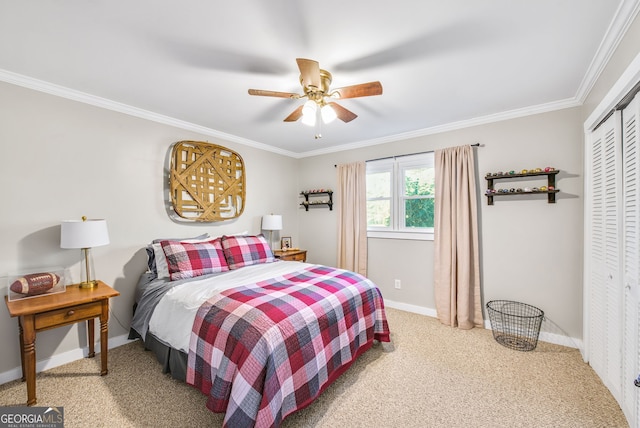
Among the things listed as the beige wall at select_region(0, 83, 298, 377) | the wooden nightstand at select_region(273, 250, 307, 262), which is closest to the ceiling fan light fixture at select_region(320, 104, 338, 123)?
the beige wall at select_region(0, 83, 298, 377)

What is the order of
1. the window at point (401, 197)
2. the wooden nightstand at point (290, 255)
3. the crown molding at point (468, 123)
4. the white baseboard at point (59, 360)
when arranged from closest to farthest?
the white baseboard at point (59, 360), the crown molding at point (468, 123), the window at point (401, 197), the wooden nightstand at point (290, 255)

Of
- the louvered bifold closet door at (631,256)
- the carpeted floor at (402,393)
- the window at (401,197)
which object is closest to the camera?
the louvered bifold closet door at (631,256)

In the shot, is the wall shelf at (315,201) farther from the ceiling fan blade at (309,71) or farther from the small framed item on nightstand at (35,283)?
the small framed item on nightstand at (35,283)

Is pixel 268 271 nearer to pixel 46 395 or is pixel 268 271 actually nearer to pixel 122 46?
pixel 46 395

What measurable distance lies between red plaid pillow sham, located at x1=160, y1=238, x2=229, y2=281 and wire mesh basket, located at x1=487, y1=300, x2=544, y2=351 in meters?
2.95

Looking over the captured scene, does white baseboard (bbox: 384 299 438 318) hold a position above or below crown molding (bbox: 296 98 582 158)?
below

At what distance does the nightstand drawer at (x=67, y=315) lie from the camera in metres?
1.91

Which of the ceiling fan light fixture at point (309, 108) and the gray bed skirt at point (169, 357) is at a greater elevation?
the ceiling fan light fixture at point (309, 108)

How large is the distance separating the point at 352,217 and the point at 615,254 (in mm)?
2713

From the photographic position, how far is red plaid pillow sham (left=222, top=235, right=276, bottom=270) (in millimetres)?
2994

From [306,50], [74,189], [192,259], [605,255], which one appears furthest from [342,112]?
[74,189]

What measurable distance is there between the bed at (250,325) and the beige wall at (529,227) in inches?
57.6

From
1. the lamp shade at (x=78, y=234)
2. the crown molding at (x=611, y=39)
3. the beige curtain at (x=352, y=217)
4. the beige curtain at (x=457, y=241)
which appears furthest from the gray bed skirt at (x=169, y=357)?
the crown molding at (x=611, y=39)

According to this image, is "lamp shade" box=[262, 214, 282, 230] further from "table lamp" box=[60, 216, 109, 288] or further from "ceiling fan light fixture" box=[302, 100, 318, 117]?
"ceiling fan light fixture" box=[302, 100, 318, 117]
